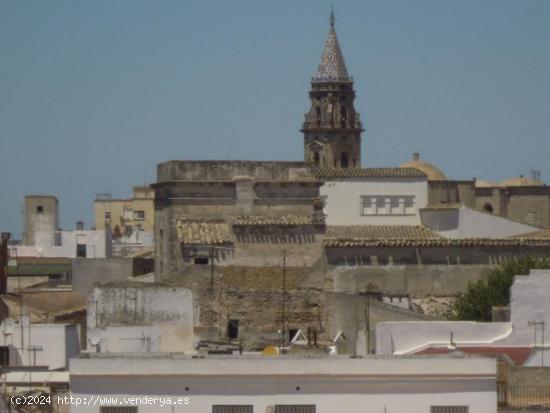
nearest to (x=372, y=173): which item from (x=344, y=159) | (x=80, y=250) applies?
(x=80, y=250)

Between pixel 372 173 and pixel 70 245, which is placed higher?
pixel 372 173

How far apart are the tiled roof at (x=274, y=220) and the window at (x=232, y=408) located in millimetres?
23261

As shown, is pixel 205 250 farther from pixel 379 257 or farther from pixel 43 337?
pixel 43 337

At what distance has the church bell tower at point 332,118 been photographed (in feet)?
344

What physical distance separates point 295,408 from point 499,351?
8.26 metres

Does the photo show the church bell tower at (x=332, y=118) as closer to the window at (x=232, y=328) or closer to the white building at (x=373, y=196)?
the white building at (x=373, y=196)

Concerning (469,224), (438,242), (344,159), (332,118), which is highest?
(332,118)

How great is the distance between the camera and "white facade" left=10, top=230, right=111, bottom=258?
3455 inches

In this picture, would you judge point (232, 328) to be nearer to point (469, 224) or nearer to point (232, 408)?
point (469, 224)

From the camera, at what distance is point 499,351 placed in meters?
34.3

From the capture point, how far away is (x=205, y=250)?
49.4m

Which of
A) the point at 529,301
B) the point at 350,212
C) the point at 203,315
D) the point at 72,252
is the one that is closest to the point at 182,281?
the point at 203,315

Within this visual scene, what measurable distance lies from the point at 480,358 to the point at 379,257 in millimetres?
22094

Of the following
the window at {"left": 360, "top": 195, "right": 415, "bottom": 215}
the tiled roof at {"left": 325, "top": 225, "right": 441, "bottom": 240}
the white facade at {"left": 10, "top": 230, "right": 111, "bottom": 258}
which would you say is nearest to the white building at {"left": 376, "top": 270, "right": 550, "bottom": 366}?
the tiled roof at {"left": 325, "top": 225, "right": 441, "bottom": 240}
